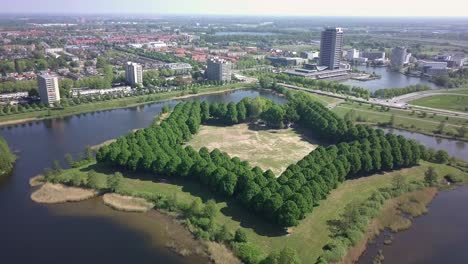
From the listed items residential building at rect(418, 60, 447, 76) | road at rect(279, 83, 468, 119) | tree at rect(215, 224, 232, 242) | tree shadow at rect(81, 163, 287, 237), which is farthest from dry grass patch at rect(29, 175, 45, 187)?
residential building at rect(418, 60, 447, 76)

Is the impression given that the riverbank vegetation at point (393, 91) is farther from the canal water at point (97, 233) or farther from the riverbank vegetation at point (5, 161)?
the riverbank vegetation at point (5, 161)

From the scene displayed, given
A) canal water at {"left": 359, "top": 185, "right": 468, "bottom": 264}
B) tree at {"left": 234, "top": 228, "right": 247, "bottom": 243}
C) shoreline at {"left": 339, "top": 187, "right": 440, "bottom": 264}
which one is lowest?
canal water at {"left": 359, "top": 185, "right": 468, "bottom": 264}

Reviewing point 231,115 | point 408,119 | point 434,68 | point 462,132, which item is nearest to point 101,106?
point 231,115

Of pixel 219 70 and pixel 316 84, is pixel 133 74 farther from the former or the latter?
pixel 316 84

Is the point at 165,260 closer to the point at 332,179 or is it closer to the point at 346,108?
the point at 332,179

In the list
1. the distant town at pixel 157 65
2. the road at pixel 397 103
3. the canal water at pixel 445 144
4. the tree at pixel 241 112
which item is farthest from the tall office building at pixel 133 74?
the canal water at pixel 445 144

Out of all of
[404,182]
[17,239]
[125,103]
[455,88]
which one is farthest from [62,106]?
[455,88]

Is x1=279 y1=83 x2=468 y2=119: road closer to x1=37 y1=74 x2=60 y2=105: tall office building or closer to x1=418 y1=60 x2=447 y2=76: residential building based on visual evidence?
x1=418 y1=60 x2=447 y2=76: residential building
